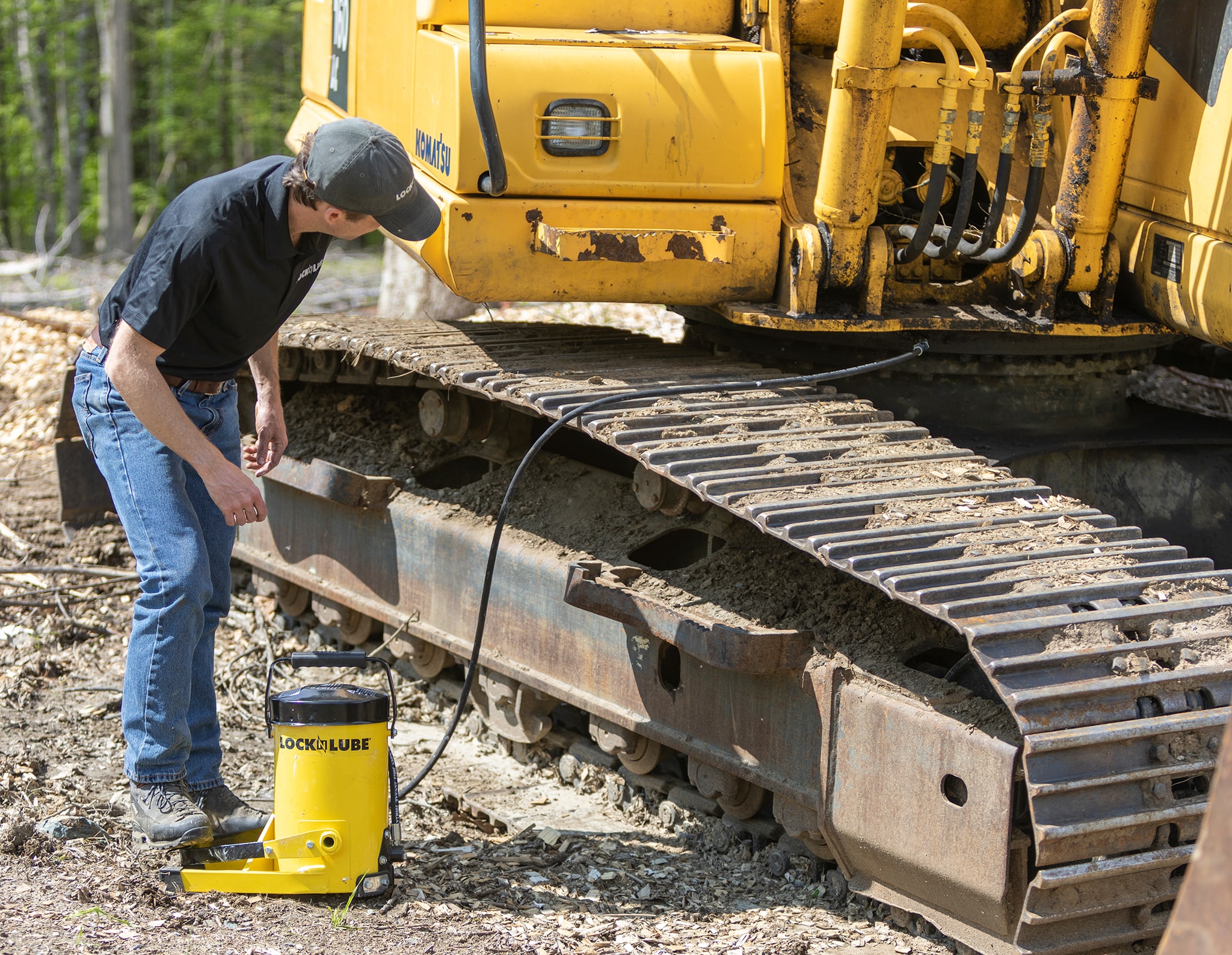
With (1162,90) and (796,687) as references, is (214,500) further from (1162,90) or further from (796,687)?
(1162,90)

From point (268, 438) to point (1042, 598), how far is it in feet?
7.08

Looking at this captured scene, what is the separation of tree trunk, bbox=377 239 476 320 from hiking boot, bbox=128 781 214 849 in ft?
16.0

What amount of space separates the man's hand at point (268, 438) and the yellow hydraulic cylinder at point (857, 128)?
1598 mm

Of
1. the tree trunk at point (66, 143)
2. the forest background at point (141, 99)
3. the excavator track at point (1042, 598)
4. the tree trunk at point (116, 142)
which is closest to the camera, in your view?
the excavator track at point (1042, 598)

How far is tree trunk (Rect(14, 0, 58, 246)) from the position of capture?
24.1m

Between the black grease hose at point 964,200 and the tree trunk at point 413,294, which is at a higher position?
the black grease hose at point 964,200

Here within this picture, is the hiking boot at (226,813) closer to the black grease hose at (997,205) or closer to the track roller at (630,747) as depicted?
the track roller at (630,747)

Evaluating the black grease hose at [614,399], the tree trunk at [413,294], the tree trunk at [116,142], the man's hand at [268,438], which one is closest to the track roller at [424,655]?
the black grease hose at [614,399]

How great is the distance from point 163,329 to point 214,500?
42 cm

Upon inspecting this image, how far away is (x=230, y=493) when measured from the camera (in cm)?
332

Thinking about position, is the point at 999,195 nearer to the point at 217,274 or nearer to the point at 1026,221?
the point at 1026,221

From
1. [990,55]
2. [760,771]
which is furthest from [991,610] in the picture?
[990,55]

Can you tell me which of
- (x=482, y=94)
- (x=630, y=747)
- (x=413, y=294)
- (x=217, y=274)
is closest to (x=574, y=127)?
(x=482, y=94)

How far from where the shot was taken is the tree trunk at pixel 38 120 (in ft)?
79.1
